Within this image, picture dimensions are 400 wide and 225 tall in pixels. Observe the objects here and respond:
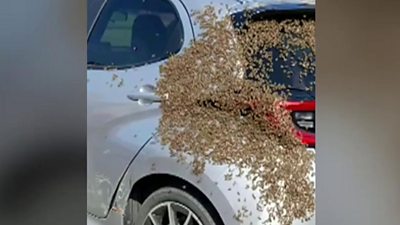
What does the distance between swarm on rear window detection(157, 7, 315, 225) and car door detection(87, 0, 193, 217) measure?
6 centimetres

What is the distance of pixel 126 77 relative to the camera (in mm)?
2158

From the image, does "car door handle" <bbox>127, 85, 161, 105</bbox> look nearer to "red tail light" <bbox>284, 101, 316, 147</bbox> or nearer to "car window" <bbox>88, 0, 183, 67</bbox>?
"car window" <bbox>88, 0, 183, 67</bbox>

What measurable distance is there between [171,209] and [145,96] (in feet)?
1.45

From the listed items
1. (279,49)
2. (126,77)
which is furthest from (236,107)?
(126,77)

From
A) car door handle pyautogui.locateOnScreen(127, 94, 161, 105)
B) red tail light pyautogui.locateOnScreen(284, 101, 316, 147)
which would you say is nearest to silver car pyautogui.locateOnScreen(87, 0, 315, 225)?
car door handle pyautogui.locateOnScreen(127, 94, 161, 105)

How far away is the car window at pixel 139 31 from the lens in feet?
7.04

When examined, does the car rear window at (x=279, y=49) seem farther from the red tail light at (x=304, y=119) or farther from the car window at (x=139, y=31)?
the car window at (x=139, y=31)

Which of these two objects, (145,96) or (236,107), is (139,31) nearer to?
(145,96)

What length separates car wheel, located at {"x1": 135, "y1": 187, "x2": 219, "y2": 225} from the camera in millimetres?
2211

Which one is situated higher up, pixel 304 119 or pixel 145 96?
pixel 145 96

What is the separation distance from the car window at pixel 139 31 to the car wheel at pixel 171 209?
504 millimetres
